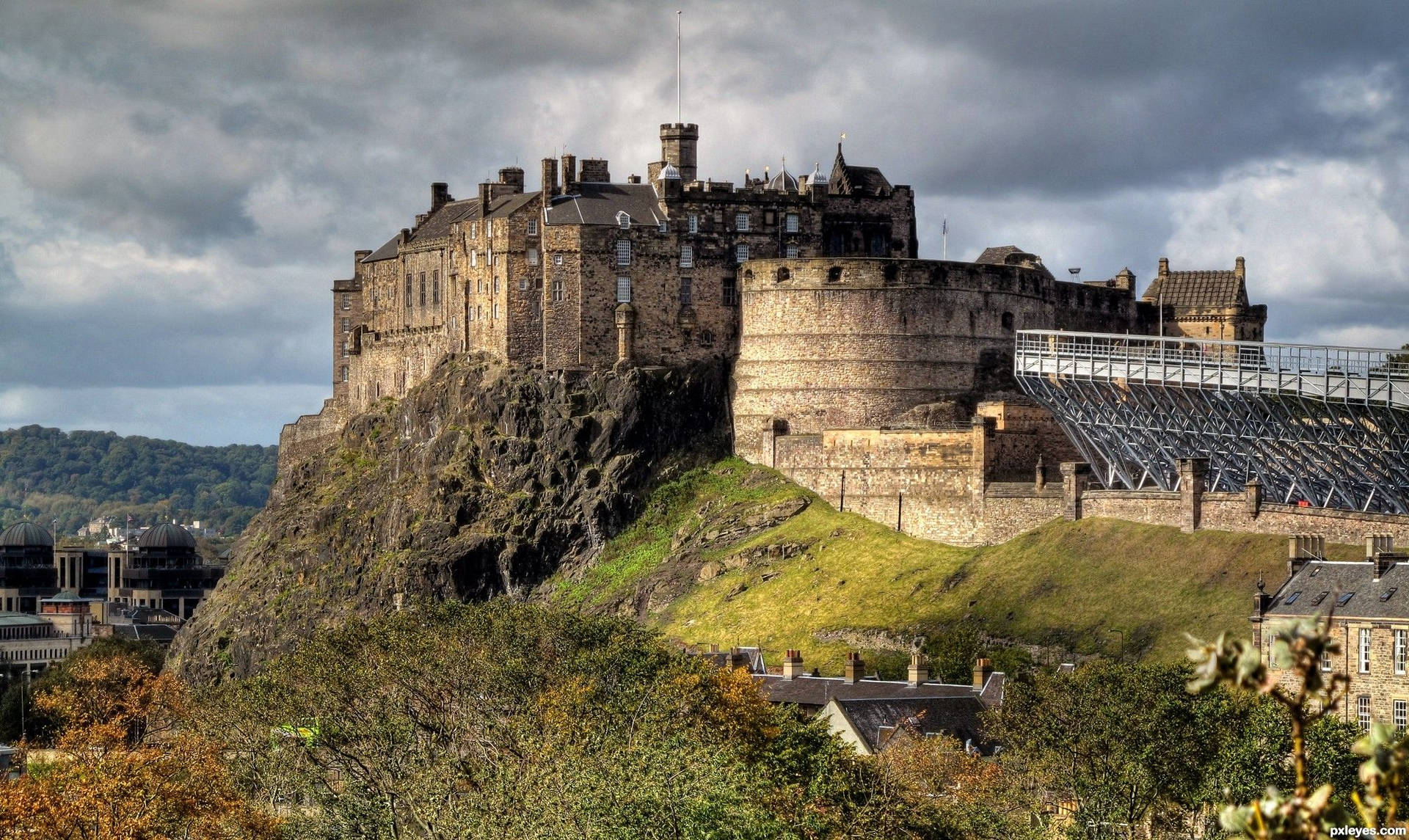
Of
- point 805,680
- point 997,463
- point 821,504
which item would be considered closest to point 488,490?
point 821,504


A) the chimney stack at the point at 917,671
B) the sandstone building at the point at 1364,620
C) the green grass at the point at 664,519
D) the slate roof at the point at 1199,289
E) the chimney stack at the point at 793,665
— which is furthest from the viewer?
the slate roof at the point at 1199,289

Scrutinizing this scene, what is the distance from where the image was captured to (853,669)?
8156cm

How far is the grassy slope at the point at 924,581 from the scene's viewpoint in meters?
82.1

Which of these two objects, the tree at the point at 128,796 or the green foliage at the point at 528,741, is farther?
the tree at the point at 128,796

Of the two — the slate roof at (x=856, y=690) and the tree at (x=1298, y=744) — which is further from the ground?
the tree at (x=1298, y=744)

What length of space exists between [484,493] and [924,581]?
30.8 metres

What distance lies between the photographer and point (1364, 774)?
53.1 feet

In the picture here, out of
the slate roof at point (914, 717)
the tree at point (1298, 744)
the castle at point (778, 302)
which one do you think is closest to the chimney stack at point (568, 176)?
the castle at point (778, 302)

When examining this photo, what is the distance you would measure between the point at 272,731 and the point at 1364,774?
6467 cm

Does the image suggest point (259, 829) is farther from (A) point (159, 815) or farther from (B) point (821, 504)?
(B) point (821, 504)

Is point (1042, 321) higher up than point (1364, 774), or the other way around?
point (1042, 321)

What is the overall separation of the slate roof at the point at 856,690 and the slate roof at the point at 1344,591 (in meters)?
11.5

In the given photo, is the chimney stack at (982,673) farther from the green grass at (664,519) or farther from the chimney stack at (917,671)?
the green grass at (664,519)

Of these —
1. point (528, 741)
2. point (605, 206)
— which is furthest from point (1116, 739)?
point (605, 206)
